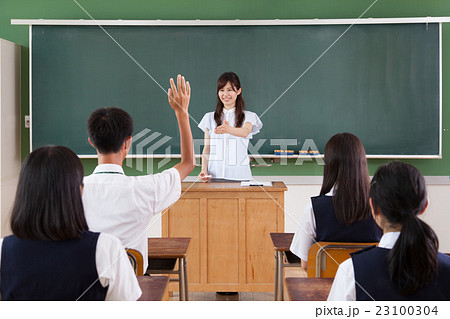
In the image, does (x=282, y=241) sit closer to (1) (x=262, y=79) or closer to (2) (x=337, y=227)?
(2) (x=337, y=227)

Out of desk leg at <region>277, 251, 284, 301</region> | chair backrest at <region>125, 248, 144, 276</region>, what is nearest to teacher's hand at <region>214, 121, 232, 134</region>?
desk leg at <region>277, 251, 284, 301</region>

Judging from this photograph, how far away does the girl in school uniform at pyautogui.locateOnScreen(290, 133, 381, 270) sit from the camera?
1.54 metres

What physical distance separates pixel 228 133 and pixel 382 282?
2399 mm

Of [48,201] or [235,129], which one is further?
[235,129]

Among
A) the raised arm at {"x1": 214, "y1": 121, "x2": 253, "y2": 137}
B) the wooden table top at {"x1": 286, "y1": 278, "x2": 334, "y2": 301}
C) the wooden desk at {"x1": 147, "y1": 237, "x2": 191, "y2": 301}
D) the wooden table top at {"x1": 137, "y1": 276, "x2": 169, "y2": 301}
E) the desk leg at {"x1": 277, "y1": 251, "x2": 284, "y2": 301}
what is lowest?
the desk leg at {"x1": 277, "y1": 251, "x2": 284, "y2": 301}

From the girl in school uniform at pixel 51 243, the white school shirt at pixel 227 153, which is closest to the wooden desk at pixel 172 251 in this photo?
the girl in school uniform at pixel 51 243

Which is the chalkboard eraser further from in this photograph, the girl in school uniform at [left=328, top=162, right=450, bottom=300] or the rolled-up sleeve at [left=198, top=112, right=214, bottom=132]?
the girl in school uniform at [left=328, top=162, right=450, bottom=300]

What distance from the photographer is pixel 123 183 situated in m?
1.43

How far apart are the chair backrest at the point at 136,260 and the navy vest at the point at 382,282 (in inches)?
29.9

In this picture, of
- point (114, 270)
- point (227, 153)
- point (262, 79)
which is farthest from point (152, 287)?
point (262, 79)

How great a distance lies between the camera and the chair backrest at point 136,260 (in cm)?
143

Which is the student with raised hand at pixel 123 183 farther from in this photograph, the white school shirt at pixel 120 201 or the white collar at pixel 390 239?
the white collar at pixel 390 239

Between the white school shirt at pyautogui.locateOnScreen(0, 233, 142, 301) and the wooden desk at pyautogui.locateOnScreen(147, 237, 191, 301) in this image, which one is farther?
the wooden desk at pyautogui.locateOnScreen(147, 237, 191, 301)

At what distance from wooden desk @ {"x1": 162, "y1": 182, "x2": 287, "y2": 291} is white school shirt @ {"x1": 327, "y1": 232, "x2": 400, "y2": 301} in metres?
1.64
